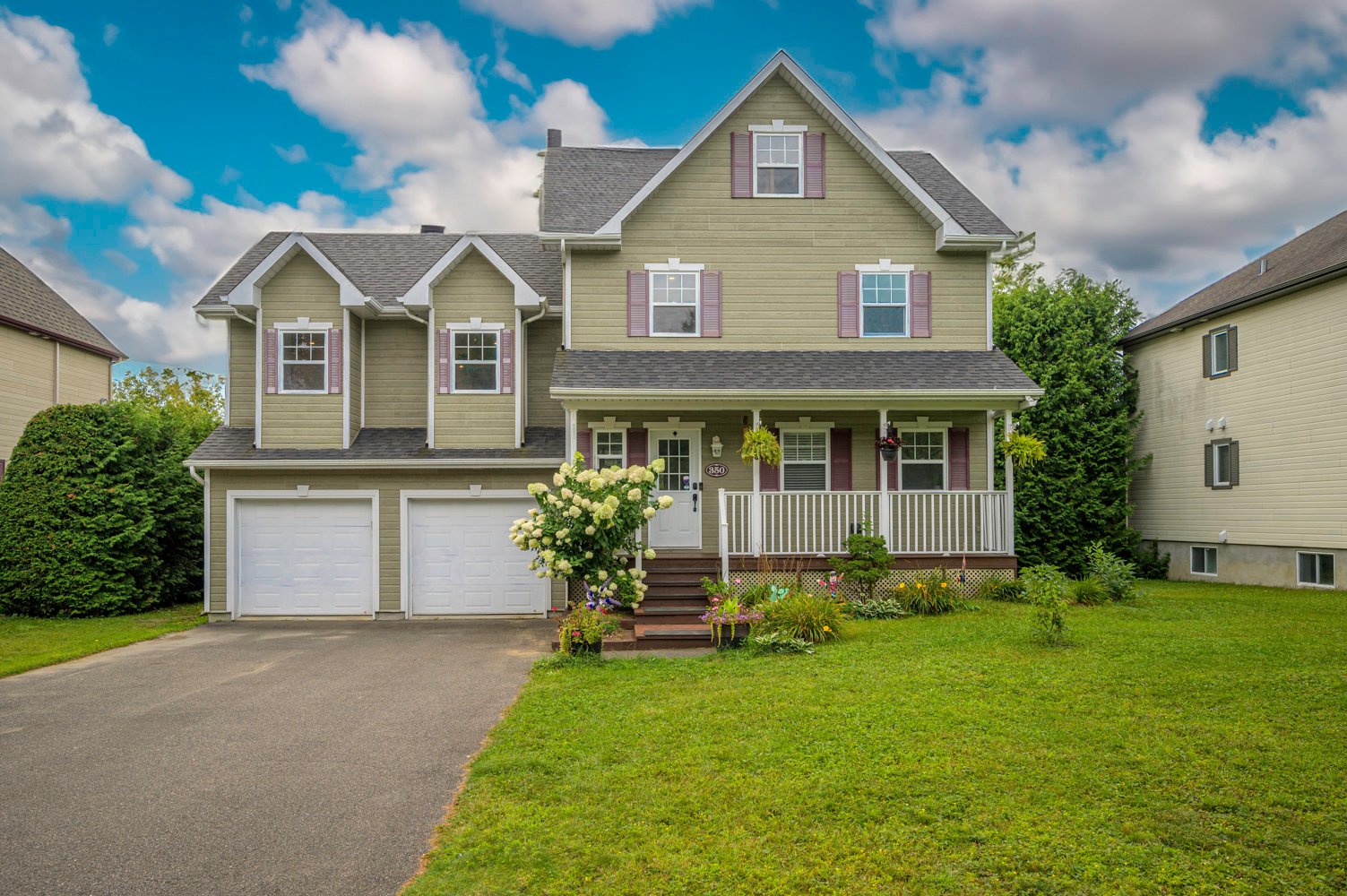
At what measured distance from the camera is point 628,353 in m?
14.5

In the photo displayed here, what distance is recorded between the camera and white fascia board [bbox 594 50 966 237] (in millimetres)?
14305

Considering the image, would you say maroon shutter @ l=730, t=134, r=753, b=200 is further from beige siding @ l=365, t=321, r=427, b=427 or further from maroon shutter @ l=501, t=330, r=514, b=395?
beige siding @ l=365, t=321, r=427, b=427

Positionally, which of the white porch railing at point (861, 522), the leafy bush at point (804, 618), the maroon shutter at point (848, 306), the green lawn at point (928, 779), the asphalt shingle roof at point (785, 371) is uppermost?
the maroon shutter at point (848, 306)

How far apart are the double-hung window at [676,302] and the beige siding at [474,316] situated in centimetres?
268

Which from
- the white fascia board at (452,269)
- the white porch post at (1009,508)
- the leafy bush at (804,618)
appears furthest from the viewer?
the white fascia board at (452,269)

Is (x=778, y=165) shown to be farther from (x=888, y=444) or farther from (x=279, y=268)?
(x=279, y=268)

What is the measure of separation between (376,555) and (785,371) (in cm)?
796

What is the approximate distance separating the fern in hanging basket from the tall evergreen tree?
7.16 metres

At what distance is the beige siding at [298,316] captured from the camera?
14625mm

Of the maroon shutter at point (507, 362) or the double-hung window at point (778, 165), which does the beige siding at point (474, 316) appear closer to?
the maroon shutter at point (507, 362)

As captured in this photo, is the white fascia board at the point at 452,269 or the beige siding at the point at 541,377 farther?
the beige siding at the point at 541,377

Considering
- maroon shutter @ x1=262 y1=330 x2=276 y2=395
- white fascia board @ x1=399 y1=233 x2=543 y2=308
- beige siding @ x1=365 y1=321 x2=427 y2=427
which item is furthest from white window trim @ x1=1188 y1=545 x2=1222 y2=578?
maroon shutter @ x1=262 y1=330 x2=276 y2=395

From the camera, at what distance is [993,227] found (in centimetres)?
1455

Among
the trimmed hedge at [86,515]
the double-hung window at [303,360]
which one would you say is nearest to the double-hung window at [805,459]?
the double-hung window at [303,360]
